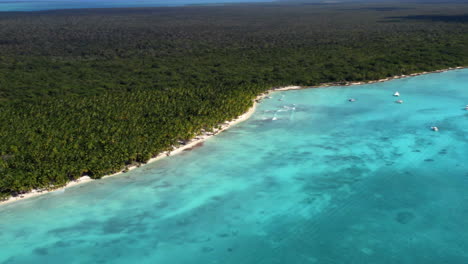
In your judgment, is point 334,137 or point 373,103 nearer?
point 334,137

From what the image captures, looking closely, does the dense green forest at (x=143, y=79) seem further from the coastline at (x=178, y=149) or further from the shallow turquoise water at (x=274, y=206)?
the shallow turquoise water at (x=274, y=206)

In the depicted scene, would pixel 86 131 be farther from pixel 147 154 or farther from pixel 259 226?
pixel 259 226

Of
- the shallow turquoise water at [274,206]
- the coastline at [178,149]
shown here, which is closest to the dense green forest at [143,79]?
the coastline at [178,149]

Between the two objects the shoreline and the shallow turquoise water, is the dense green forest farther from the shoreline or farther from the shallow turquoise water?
the shallow turquoise water

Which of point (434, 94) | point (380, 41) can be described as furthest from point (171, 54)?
point (434, 94)

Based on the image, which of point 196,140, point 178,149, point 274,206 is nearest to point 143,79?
point 196,140

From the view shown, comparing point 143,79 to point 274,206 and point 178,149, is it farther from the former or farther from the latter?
point 274,206
